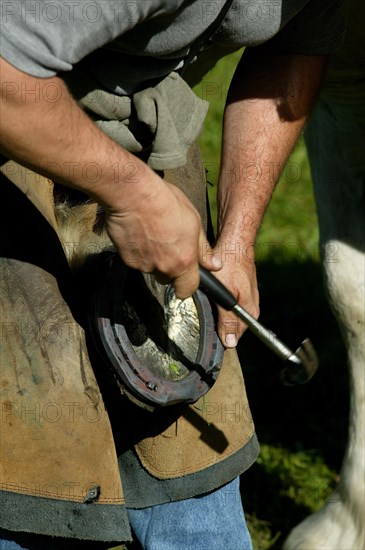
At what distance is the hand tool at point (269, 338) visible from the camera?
74.9 inches

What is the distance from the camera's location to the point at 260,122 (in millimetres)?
2283

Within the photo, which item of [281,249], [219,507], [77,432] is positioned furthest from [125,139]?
[281,249]

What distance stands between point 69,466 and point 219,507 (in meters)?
0.44

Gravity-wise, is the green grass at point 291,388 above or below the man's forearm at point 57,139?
below

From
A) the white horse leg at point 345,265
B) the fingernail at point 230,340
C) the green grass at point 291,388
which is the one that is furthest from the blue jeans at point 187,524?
the green grass at point 291,388

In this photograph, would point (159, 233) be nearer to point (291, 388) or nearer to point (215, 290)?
point (215, 290)

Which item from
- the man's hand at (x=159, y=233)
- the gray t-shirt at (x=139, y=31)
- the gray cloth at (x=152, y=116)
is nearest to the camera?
the gray t-shirt at (x=139, y=31)

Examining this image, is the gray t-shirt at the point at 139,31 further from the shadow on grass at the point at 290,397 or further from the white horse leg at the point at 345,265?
the shadow on grass at the point at 290,397

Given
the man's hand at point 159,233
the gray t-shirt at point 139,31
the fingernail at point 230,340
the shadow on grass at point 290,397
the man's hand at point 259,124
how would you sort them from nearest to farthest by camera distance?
the gray t-shirt at point 139,31, the man's hand at point 159,233, the fingernail at point 230,340, the man's hand at point 259,124, the shadow on grass at point 290,397

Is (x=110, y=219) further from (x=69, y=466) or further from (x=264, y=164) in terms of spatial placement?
(x=264, y=164)

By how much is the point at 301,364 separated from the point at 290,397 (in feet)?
5.51

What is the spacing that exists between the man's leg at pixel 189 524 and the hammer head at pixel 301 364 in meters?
0.36

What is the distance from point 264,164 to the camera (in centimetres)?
229

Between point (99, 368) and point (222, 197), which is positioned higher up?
point (222, 197)
